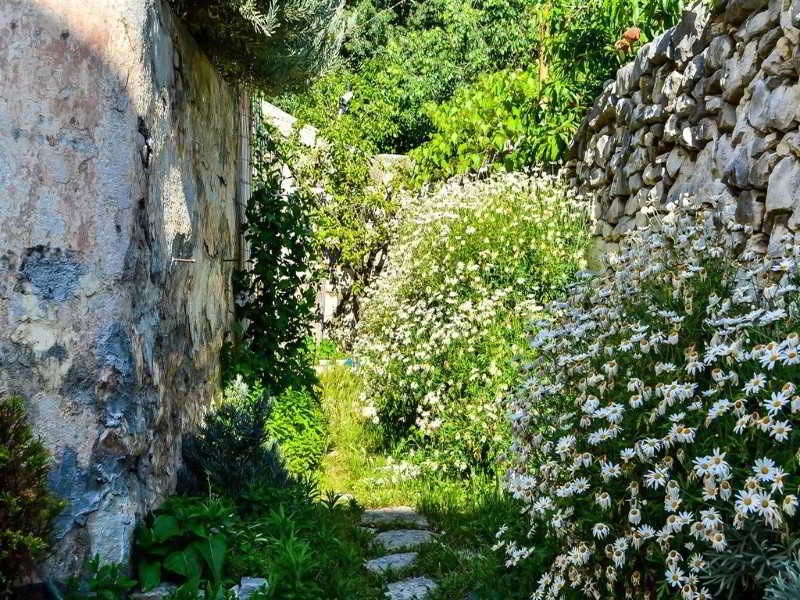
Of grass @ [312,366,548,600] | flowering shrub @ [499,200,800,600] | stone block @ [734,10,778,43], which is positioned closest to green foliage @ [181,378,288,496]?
grass @ [312,366,548,600]

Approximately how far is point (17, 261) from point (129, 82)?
31.6 inches

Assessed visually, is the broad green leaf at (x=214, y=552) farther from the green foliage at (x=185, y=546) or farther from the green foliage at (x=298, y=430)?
the green foliage at (x=298, y=430)

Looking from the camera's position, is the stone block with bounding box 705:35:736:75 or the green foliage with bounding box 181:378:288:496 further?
the stone block with bounding box 705:35:736:75

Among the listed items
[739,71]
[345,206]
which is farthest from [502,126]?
[739,71]

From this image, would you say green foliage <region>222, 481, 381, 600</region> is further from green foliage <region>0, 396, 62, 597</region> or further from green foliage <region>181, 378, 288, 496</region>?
green foliage <region>0, 396, 62, 597</region>

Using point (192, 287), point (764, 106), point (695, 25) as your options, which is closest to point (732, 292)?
point (764, 106)

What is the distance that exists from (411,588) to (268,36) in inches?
107

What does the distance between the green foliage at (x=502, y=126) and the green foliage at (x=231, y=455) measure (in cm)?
509

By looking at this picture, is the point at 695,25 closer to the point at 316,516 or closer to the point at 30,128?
the point at 316,516

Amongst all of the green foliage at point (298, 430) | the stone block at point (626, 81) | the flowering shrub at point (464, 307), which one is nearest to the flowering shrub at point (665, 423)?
the flowering shrub at point (464, 307)

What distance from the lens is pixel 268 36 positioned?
160 inches

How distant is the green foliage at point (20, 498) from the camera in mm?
2564

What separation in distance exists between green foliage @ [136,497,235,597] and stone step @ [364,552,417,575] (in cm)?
106

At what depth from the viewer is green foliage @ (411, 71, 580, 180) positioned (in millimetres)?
8333
